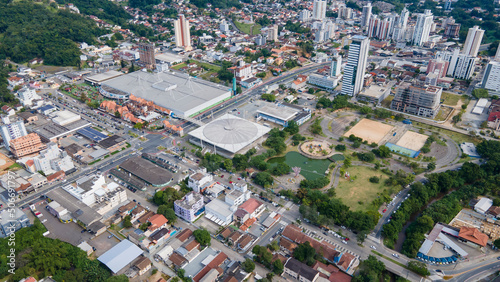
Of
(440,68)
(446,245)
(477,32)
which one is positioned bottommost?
(446,245)

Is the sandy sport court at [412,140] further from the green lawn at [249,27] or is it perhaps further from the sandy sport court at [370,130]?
the green lawn at [249,27]

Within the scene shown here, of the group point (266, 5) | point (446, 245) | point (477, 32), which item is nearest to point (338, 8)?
point (266, 5)

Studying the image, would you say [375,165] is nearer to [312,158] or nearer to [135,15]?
[312,158]

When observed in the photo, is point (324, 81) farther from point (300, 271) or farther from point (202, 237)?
point (300, 271)

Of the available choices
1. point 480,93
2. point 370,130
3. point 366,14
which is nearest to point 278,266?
point 370,130

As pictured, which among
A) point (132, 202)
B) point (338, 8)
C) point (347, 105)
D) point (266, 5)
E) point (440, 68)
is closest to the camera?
point (132, 202)

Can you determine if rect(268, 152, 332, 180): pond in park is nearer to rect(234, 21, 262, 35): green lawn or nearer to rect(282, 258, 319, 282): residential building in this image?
rect(282, 258, 319, 282): residential building

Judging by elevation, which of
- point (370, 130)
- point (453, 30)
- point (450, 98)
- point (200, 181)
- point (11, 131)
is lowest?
point (370, 130)

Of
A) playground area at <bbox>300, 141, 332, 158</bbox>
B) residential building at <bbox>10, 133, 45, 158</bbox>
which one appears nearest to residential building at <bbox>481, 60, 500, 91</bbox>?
playground area at <bbox>300, 141, 332, 158</bbox>
